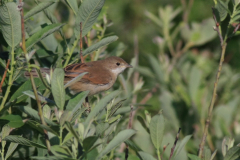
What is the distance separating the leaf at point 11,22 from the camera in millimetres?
1755

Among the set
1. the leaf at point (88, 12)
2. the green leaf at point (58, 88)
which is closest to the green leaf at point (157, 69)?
the leaf at point (88, 12)

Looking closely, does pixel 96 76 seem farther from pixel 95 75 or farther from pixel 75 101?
pixel 75 101

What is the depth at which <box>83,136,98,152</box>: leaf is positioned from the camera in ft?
4.82

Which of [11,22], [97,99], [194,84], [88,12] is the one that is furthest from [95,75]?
[11,22]

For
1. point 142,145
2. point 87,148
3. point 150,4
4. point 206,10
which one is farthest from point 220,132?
point 150,4

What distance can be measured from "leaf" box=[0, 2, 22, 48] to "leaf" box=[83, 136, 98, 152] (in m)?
0.71

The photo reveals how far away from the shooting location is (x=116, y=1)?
6168 mm

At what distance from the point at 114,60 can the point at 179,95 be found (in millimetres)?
1348

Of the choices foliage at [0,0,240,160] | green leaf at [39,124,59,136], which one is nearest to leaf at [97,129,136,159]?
foliage at [0,0,240,160]

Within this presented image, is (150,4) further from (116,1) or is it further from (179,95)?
(179,95)

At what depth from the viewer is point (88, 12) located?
204 cm

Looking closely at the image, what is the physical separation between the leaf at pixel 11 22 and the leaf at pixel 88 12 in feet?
1.31

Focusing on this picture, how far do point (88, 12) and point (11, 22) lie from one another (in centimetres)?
46

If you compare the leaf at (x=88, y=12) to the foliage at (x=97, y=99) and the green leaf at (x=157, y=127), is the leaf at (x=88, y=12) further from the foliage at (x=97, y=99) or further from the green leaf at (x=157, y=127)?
the green leaf at (x=157, y=127)
